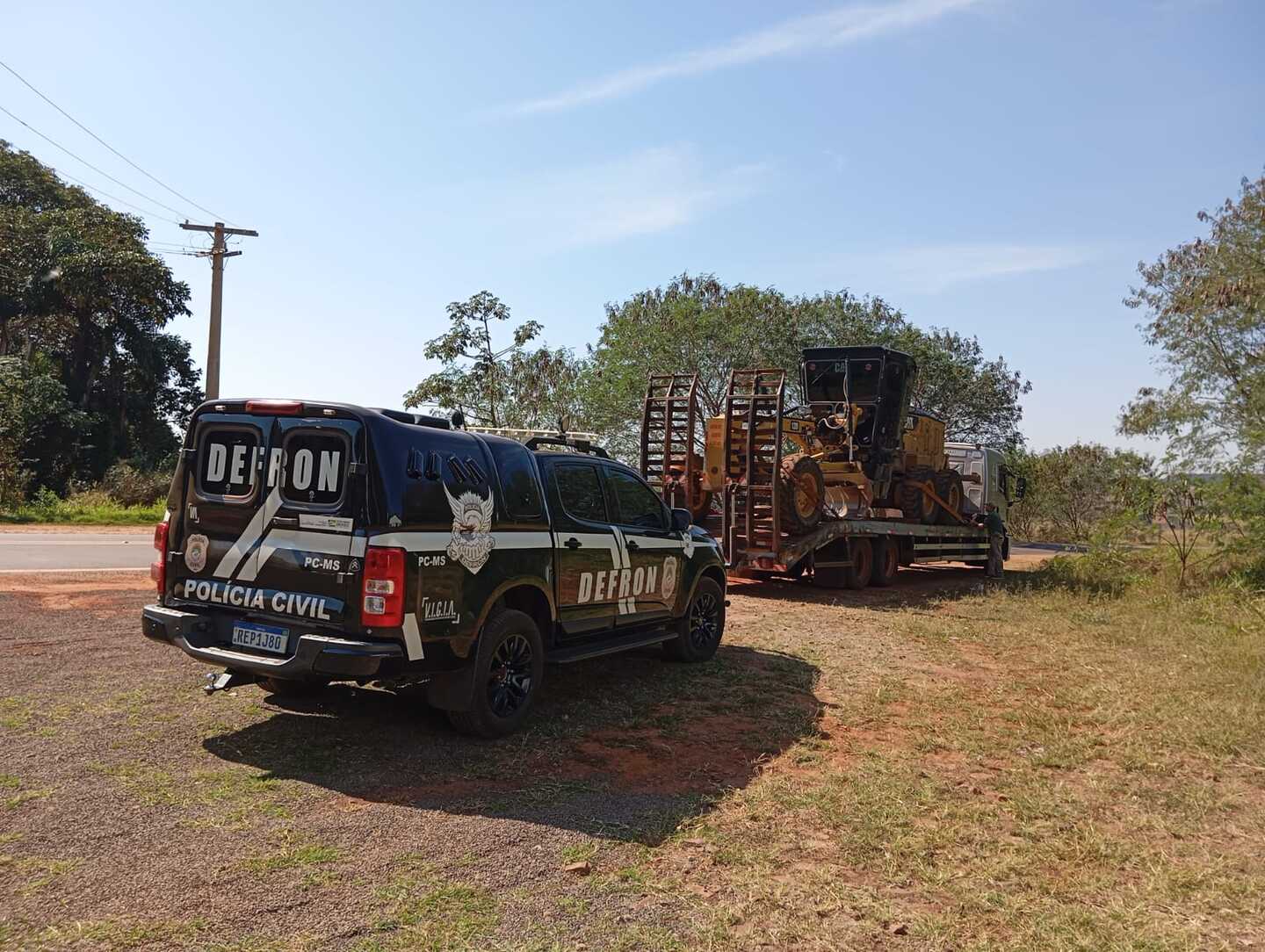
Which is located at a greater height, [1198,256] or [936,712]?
[1198,256]

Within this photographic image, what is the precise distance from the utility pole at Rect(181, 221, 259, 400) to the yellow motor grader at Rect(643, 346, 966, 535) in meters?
14.9

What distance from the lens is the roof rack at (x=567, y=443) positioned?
684 centimetres

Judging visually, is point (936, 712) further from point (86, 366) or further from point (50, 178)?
point (50, 178)

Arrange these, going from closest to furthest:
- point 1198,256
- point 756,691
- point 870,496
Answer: point 756,691 → point 870,496 → point 1198,256

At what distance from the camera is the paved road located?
12703 millimetres

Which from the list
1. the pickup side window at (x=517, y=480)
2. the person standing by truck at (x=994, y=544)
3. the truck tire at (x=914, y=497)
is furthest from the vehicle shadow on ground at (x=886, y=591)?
the pickup side window at (x=517, y=480)

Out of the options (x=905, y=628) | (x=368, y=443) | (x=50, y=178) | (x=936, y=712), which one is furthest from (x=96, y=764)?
(x=50, y=178)

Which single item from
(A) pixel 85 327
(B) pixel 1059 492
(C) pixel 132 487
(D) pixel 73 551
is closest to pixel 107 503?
(C) pixel 132 487

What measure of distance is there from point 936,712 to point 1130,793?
183cm

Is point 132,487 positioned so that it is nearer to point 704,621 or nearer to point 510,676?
point 704,621

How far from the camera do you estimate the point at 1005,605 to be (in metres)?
13.3

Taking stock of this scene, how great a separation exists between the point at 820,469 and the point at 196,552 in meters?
10.2

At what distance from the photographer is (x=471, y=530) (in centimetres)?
561

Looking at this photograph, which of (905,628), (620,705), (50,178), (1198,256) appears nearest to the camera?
(620,705)
